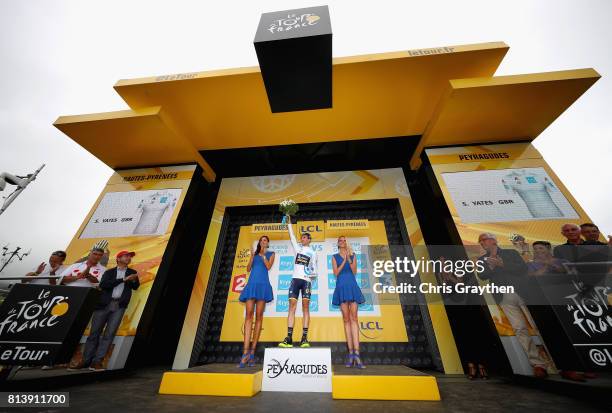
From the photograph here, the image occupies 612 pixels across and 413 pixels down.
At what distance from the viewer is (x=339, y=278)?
12.3 ft

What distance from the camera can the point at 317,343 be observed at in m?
4.25

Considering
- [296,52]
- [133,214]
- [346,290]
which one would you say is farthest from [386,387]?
[133,214]

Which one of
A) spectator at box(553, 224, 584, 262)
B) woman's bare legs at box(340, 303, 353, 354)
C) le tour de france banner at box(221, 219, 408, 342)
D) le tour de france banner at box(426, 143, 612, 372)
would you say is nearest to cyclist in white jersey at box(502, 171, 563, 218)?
le tour de france banner at box(426, 143, 612, 372)

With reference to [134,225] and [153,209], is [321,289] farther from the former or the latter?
[134,225]

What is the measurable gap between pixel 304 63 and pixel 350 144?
248 cm

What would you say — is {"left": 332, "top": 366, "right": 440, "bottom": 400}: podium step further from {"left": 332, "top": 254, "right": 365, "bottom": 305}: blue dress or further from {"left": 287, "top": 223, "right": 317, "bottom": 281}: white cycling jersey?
{"left": 287, "top": 223, "right": 317, "bottom": 281}: white cycling jersey

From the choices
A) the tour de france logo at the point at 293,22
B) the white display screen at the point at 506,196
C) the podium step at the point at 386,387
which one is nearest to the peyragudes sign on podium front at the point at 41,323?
the podium step at the point at 386,387

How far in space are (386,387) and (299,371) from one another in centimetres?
97

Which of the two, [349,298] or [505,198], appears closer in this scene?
[349,298]

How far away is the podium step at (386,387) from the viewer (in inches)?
90.5

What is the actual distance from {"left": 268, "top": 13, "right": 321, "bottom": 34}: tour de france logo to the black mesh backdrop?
3.63 metres

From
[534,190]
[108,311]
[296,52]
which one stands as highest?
[296,52]

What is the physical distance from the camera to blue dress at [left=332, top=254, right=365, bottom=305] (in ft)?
11.5

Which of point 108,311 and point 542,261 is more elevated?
point 542,261
